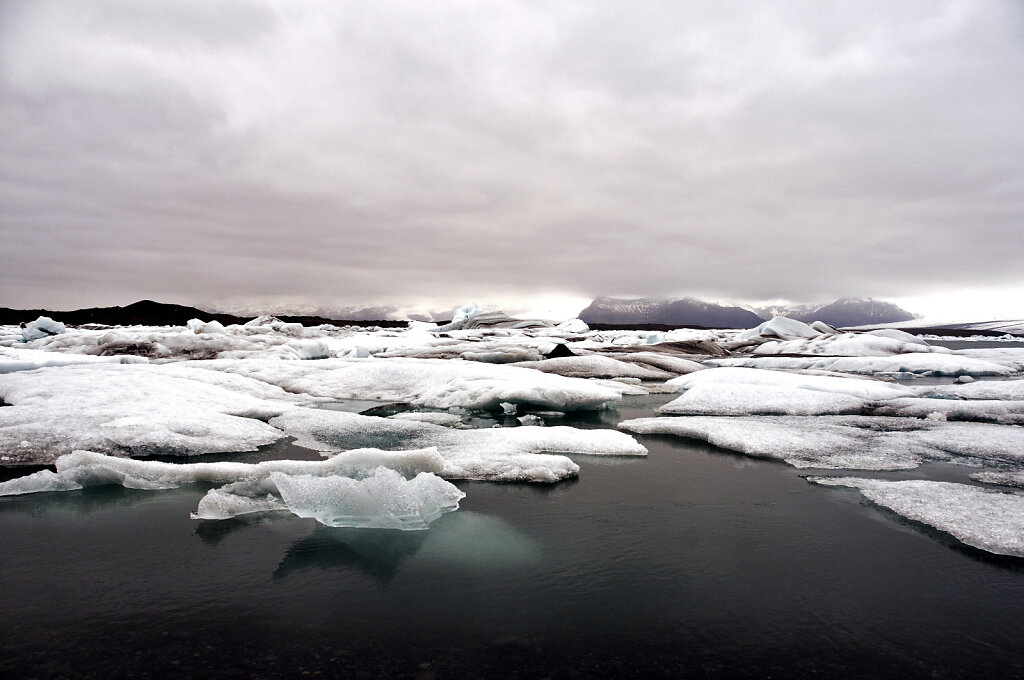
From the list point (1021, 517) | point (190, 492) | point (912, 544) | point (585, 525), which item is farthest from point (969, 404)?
point (190, 492)

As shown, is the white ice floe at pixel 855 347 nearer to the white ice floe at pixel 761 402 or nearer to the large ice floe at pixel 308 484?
the white ice floe at pixel 761 402

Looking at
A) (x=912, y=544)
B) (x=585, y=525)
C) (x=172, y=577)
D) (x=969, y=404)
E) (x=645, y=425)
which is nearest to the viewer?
(x=172, y=577)

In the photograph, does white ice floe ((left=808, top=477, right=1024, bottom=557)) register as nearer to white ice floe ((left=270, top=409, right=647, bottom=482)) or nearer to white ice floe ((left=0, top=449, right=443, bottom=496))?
white ice floe ((left=270, top=409, right=647, bottom=482))

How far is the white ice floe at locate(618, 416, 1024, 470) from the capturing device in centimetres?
496

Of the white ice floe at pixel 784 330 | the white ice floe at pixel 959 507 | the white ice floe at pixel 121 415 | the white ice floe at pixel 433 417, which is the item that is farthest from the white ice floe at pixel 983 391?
the white ice floe at pixel 784 330

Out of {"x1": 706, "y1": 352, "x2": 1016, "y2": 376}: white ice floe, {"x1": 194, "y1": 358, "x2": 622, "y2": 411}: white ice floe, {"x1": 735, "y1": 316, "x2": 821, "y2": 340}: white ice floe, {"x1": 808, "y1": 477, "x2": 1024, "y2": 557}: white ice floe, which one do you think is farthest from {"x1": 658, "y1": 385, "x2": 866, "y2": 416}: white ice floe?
{"x1": 735, "y1": 316, "x2": 821, "y2": 340}: white ice floe

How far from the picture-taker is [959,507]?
3547 millimetres

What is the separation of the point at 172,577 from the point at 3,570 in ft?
2.65

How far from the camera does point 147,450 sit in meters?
4.79

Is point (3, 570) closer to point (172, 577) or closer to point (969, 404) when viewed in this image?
point (172, 577)

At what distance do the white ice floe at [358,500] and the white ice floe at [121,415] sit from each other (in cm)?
227

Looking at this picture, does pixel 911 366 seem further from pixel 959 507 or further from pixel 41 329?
pixel 41 329

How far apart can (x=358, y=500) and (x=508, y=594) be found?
43.9 inches

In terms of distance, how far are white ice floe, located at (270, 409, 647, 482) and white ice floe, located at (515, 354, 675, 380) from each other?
21.6 feet
